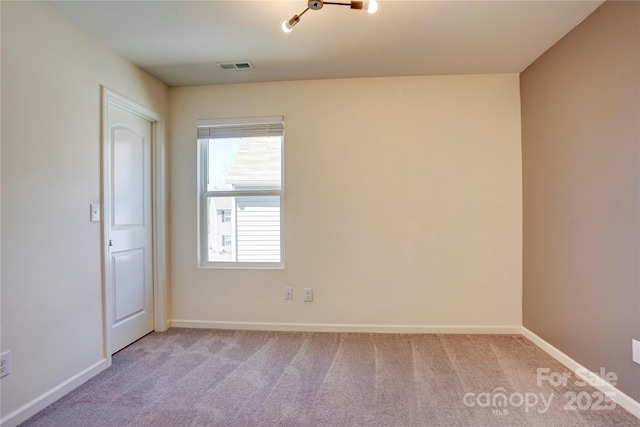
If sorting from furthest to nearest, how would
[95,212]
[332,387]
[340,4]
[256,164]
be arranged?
[256,164] < [95,212] < [332,387] < [340,4]

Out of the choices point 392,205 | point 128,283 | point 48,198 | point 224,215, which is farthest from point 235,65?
point 128,283

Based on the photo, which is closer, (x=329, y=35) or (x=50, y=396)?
(x=50, y=396)

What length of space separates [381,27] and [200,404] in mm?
2674

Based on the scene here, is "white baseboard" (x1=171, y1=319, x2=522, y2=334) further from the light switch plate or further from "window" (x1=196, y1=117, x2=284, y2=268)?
the light switch plate

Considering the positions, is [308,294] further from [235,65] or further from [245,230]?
[235,65]

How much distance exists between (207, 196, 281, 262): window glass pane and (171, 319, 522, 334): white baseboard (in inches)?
24.4

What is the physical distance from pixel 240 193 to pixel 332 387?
188 cm

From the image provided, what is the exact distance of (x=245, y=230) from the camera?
291 centimetres

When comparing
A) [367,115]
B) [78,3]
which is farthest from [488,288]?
[78,3]

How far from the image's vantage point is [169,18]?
6.26 ft

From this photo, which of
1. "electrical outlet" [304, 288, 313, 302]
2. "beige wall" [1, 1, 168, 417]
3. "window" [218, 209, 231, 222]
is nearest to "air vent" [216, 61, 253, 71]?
"beige wall" [1, 1, 168, 417]

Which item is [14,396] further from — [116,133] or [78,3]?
[78,3]

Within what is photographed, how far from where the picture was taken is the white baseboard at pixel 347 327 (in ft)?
8.82

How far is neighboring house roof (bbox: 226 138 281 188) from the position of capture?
288 cm
